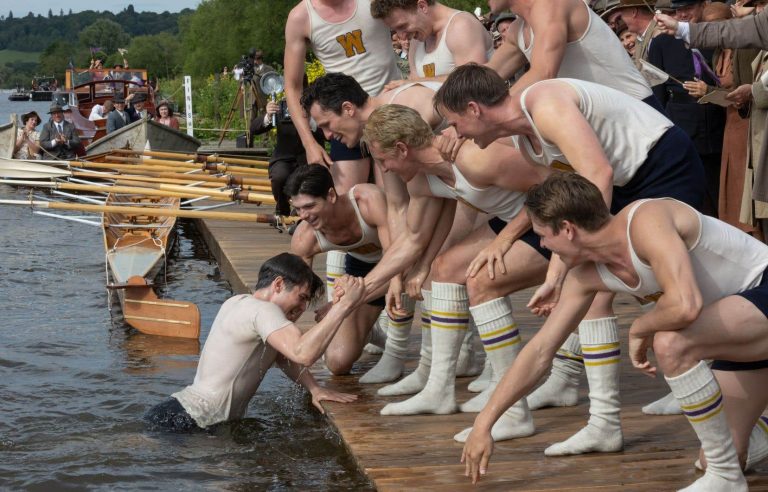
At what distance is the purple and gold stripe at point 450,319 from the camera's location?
495cm

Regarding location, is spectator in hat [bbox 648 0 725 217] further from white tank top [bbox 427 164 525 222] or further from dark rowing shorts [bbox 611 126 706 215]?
dark rowing shorts [bbox 611 126 706 215]

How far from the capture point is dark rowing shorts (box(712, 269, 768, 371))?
142 inches

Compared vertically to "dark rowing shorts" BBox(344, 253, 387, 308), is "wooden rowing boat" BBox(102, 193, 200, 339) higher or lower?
lower

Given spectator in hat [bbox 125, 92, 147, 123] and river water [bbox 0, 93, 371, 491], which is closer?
river water [bbox 0, 93, 371, 491]

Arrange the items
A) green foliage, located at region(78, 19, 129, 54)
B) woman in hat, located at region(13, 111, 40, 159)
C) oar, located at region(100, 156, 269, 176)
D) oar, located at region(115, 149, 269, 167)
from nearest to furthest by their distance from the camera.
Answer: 1. oar, located at region(100, 156, 269, 176)
2. oar, located at region(115, 149, 269, 167)
3. woman in hat, located at region(13, 111, 40, 159)
4. green foliage, located at region(78, 19, 129, 54)

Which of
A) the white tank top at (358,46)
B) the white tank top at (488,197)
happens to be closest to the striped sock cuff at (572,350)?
the white tank top at (488,197)

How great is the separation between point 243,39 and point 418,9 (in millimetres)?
43322

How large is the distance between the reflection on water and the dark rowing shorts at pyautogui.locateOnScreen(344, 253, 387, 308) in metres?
0.64

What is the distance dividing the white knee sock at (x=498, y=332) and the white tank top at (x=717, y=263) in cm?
91

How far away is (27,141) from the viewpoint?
71.9 ft

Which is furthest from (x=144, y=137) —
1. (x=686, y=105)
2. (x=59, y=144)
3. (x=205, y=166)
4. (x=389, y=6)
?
(x=389, y=6)

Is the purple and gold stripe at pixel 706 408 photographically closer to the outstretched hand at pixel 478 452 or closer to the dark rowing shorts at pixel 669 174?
the outstretched hand at pixel 478 452

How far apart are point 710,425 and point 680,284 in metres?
0.50

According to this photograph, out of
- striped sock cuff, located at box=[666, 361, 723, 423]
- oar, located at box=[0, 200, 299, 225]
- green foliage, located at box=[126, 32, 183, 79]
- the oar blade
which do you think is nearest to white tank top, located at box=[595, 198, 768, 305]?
striped sock cuff, located at box=[666, 361, 723, 423]
